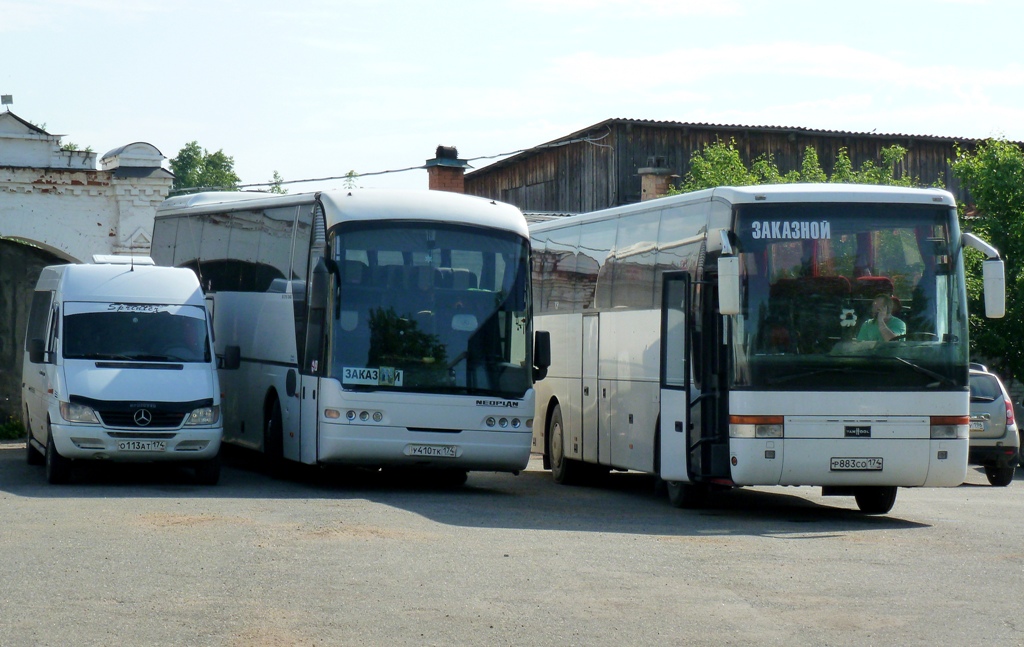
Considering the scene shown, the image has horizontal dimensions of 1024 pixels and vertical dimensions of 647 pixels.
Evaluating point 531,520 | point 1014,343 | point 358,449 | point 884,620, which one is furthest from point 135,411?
point 1014,343

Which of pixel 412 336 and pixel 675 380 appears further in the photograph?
pixel 412 336

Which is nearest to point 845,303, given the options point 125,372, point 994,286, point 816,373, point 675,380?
point 816,373

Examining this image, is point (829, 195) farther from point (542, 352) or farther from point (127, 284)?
point (127, 284)

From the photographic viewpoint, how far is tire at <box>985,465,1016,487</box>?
2227 centimetres

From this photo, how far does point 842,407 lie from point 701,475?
5.38 feet

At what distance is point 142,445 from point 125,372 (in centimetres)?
95

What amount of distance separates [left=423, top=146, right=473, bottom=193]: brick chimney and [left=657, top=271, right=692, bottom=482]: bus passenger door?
22944mm

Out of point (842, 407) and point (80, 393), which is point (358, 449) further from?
point (842, 407)

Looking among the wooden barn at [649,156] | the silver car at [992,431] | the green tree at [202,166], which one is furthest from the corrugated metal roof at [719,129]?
the green tree at [202,166]

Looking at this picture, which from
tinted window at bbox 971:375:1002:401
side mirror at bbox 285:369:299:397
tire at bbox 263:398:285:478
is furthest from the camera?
tinted window at bbox 971:375:1002:401

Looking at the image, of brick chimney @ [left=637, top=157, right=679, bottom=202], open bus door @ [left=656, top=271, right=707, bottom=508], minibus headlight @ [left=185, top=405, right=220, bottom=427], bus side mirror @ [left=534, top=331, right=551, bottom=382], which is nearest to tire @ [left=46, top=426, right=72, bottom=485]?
minibus headlight @ [left=185, top=405, right=220, bottom=427]

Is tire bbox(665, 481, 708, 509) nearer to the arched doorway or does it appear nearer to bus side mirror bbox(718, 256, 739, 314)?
bus side mirror bbox(718, 256, 739, 314)

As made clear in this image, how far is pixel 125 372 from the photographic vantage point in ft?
55.4

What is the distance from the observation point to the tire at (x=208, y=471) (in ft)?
56.4
